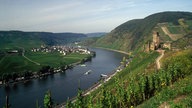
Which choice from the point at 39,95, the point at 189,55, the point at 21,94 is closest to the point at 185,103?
the point at 189,55

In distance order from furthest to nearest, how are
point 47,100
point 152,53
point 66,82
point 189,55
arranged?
point 66,82
point 152,53
point 189,55
point 47,100

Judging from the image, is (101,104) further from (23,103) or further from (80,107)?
(23,103)

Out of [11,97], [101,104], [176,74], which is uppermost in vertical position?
[176,74]

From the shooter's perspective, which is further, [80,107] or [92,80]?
[92,80]

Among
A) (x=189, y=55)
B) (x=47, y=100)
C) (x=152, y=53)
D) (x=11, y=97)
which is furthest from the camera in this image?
(x=152, y=53)

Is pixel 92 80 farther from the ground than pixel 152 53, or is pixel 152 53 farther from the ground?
pixel 152 53

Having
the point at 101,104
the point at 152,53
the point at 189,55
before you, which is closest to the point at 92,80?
the point at 152,53

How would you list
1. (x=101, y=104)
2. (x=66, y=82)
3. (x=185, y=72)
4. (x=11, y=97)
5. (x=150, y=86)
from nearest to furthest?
(x=101, y=104) < (x=150, y=86) < (x=185, y=72) < (x=11, y=97) < (x=66, y=82)

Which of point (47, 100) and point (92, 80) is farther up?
point (47, 100)

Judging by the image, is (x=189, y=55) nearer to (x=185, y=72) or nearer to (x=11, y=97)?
(x=185, y=72)
